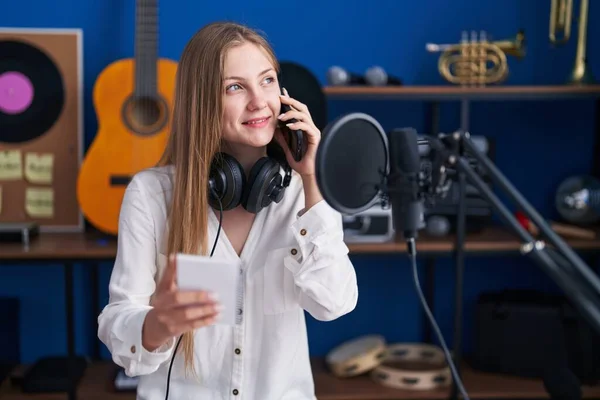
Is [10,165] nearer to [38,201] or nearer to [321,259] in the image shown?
[38,201]

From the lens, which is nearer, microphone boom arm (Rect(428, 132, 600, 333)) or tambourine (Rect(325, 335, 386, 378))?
microphone boom arm (Rect(428, 132, 600, 333))

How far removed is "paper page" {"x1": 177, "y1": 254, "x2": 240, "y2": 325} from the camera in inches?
33.4

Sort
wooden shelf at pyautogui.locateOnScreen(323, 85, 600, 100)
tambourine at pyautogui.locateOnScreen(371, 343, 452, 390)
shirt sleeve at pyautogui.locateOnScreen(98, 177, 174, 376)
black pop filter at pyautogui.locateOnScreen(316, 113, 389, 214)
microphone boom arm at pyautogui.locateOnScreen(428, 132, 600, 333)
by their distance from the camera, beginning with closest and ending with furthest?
microphone boom arm at pyautogui.locateOnScreen(428, 132, 600, 333) < black pop filter at pyautogui.locateOnScreen(316, 113, 389, 214) < shirt sleeve at pyautogui.locateOnScreen(98, 177, 174, 376) < wooden shelf at pyautogui.locateOnScreen(323, 85, 600, 100) < tambourine at pyautogui.locateOnScreen(371, 343, 452, 390)

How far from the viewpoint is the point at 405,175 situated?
2.95 ft

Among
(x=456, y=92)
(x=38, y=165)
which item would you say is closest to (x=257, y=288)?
(x=456, y=92)

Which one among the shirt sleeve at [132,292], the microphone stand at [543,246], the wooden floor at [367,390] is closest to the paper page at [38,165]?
the wooden floor at [367,390]

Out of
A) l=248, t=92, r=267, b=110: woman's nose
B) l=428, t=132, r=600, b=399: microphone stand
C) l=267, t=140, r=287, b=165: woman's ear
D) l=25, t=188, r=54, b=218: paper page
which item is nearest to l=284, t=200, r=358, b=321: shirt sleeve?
l=267, t=140, r=287, b=165: woman's ear

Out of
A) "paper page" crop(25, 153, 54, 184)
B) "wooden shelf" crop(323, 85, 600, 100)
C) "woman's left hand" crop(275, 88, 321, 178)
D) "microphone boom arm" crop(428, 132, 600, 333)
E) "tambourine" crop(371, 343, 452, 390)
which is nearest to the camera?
"microphone boom arm" crop(428, 132, 600, 333)

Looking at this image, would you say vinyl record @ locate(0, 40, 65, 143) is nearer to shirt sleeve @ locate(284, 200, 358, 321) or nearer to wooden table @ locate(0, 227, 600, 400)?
wooden table @ locate(0, 227, 600, 400)

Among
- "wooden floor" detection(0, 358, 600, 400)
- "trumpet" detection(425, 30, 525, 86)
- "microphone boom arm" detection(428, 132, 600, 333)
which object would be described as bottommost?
"wooden floor" detection(0, 358, 600, 400)

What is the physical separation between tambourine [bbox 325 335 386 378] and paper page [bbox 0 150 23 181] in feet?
4.40

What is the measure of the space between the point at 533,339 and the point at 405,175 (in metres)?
1.80

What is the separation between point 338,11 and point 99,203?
113 cm

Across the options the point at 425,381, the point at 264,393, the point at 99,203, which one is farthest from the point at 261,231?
the point at 425,381
